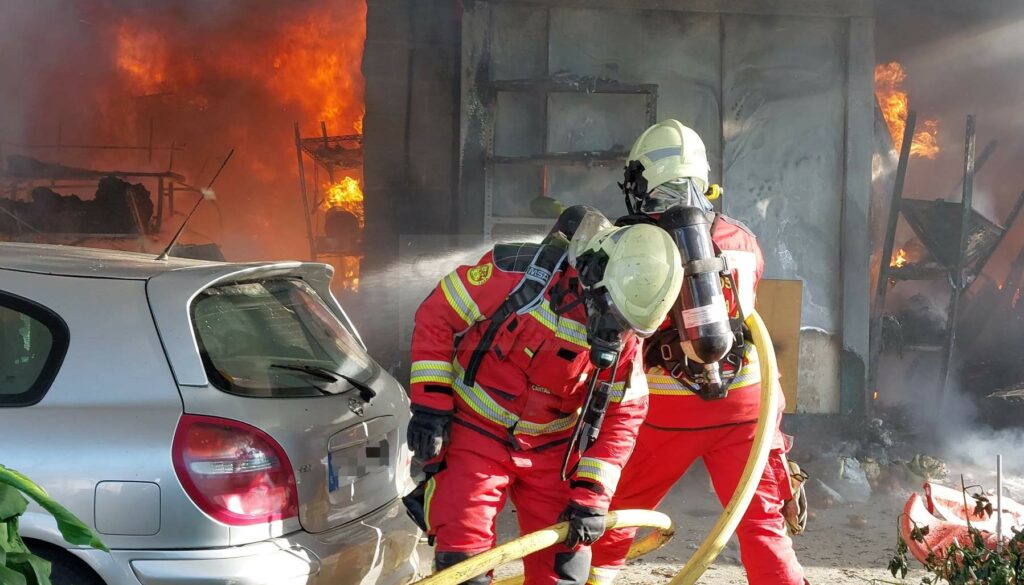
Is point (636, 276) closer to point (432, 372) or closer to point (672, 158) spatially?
point (432, 372)

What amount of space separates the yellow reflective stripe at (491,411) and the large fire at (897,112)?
24.2 ft

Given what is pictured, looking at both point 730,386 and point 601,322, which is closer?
point 601,322

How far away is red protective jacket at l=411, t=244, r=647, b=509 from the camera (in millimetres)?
3172

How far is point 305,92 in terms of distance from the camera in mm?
11961

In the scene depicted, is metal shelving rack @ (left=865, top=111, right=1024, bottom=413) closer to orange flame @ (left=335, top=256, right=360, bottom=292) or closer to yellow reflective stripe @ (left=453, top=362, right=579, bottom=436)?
orange flame @ (left=335, top=256, right=360, bottom=292)

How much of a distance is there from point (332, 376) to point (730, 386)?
1583 millimetres

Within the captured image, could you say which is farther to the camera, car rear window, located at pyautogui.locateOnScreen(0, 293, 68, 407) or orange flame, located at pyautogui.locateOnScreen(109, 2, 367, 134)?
orange flame, located at pyautogui.locateOnScreen(109, 2, 367, 134)

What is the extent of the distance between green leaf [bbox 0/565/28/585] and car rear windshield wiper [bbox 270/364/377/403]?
1.70 m

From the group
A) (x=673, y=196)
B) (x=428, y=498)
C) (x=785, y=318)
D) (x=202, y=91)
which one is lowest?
(x=428, y=498)

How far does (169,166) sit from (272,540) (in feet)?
32.9

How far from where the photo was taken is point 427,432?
3117 mm

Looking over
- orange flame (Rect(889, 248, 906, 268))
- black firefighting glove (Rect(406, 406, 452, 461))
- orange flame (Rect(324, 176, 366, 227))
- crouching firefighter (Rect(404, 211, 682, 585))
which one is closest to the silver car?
black firefighting glove (Rect(406, 406, 452, 461))

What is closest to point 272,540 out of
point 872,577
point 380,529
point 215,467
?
point 215,467

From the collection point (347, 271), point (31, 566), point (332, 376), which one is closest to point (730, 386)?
point (332, 376)
